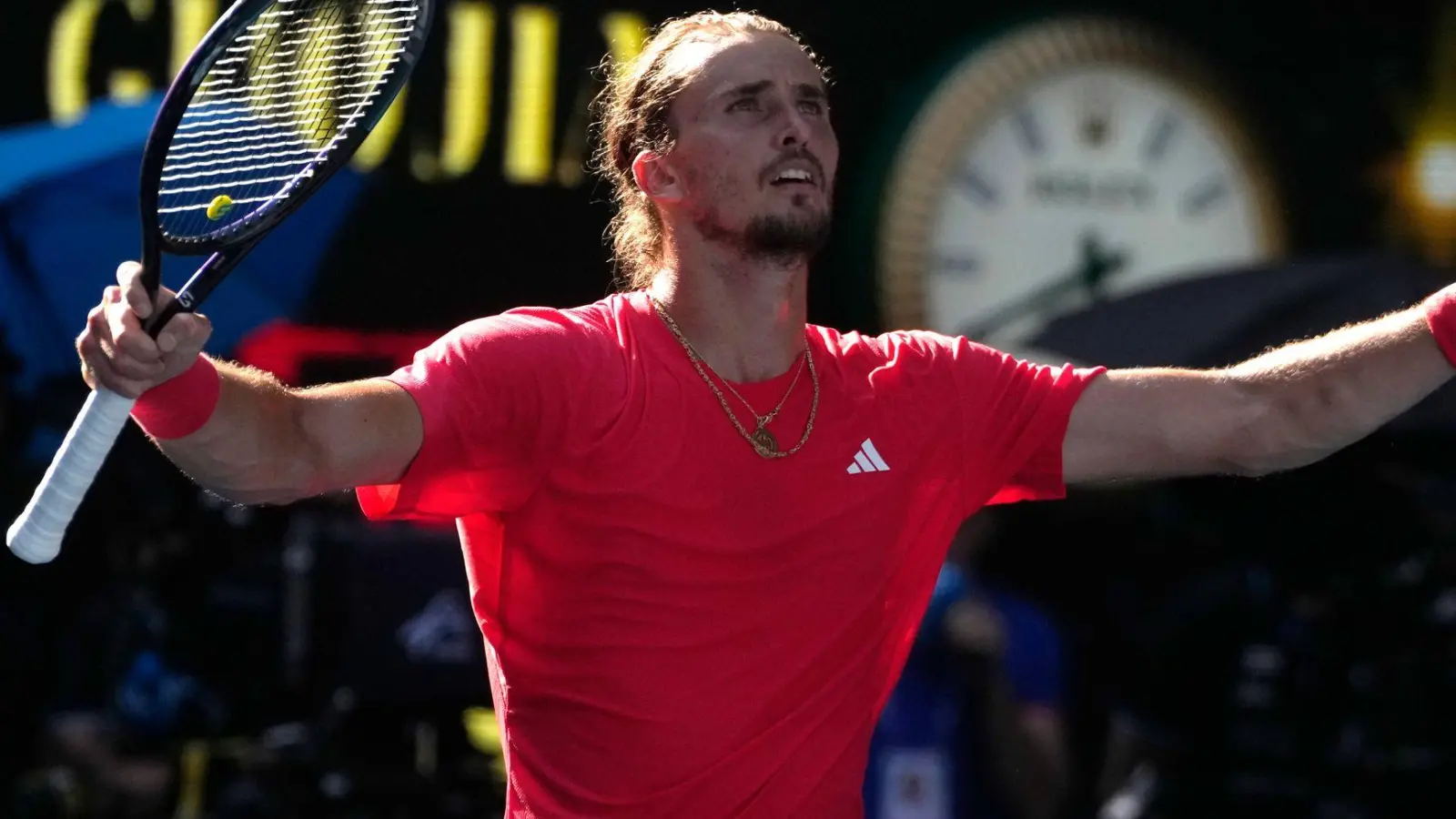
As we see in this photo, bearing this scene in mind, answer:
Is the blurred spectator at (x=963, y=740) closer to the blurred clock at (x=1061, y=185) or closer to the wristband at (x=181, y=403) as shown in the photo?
the blurred clock at (x=1061, y=185)

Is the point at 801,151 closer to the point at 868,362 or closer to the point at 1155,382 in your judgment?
the point at 868,362

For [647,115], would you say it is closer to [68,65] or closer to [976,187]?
[68,65]

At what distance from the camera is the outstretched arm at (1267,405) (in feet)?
10.7

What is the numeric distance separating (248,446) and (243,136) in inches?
26.2

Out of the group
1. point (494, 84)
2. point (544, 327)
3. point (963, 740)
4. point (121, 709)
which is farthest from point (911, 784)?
point (494, 84)

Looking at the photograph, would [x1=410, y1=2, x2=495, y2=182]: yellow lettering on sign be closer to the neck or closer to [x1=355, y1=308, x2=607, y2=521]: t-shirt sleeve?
the neck

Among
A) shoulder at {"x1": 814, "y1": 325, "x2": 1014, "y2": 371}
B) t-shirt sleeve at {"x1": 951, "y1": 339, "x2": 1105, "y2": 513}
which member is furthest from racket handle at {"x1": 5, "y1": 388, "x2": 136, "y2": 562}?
t-shirt sleeve at {"x1": 951, "y1": 339, "x2": 1105, "y2": 513}

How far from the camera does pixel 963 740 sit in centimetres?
546

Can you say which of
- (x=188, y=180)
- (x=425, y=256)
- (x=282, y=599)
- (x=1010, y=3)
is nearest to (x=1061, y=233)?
(x=1010, y=3)

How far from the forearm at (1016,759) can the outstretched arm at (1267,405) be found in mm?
2218

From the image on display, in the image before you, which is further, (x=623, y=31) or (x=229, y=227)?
(x=623, y=31)

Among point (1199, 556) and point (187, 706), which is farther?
point (1199, 556)

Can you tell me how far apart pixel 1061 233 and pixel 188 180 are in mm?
5317

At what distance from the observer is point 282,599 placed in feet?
20.7
